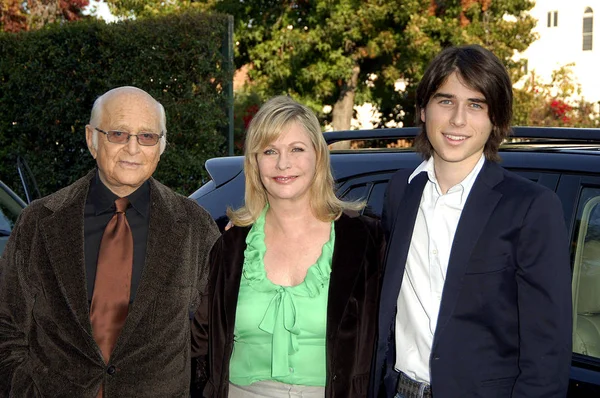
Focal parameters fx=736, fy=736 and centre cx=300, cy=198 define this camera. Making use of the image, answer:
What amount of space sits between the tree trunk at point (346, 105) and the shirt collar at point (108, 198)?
13555 millimetres

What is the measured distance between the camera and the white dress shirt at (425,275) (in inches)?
95.3

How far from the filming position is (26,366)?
2.74 metres

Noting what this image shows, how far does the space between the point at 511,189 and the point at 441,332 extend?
1.68 feet

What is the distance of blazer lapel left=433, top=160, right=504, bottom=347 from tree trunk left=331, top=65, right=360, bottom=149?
13948 millimetres

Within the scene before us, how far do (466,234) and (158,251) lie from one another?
1.16m

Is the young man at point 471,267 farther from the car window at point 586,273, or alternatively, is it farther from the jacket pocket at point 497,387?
the car window at point 586,273

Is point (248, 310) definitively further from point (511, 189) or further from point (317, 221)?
point (511, 189)

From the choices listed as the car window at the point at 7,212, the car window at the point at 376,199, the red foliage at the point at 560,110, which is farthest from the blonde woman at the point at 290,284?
the red foliage at the point at 560,110

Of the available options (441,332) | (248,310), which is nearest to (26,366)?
(248,310)

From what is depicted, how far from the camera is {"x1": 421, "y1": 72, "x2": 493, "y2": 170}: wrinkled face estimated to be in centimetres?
246

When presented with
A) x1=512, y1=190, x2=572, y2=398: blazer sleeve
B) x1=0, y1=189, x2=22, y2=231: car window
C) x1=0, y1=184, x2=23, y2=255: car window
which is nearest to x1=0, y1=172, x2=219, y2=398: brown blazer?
x1=512, y1=190, x2=572, y2=398: blazer sleeve

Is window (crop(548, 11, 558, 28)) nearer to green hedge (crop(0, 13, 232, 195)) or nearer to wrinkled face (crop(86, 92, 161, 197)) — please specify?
green hedge (crop(0, 13, 232, 195))

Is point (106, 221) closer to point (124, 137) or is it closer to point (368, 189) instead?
point (124, 137)

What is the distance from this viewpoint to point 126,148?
283cm
